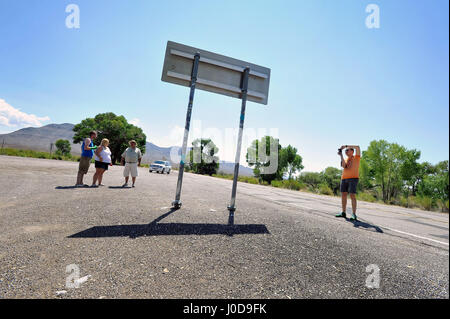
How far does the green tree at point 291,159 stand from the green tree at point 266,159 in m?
0.82

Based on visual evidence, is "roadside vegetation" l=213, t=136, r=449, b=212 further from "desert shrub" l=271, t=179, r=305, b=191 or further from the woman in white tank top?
the woman in white tank top

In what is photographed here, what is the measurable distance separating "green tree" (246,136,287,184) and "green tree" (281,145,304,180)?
2.67 ft

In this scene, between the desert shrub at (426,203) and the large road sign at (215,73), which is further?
the desert shrub at (426,203)

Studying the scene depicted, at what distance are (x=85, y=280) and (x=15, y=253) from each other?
90cm

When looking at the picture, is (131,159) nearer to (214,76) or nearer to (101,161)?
(101,161)

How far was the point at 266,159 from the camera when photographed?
46312mm

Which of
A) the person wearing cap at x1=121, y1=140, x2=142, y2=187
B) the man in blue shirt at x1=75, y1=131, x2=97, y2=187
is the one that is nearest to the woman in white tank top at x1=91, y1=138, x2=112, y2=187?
the man in blue shirt at x1=75, y1=131, x2=97, y2=187

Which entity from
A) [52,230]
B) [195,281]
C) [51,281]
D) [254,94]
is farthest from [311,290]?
[254,94]

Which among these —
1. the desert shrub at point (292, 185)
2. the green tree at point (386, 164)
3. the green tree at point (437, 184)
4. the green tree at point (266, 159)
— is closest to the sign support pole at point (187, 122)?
the desert shrub at point (292, 185)

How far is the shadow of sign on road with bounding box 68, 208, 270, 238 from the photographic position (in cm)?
232

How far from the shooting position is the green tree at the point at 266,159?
4309 cm

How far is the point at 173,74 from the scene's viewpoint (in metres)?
4.08

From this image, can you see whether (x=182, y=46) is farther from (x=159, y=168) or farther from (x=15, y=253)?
(x=159, y=168)

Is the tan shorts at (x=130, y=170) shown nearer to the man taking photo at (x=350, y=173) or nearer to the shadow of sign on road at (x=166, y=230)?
the shadow of sign on road at (x=166, y=230)
